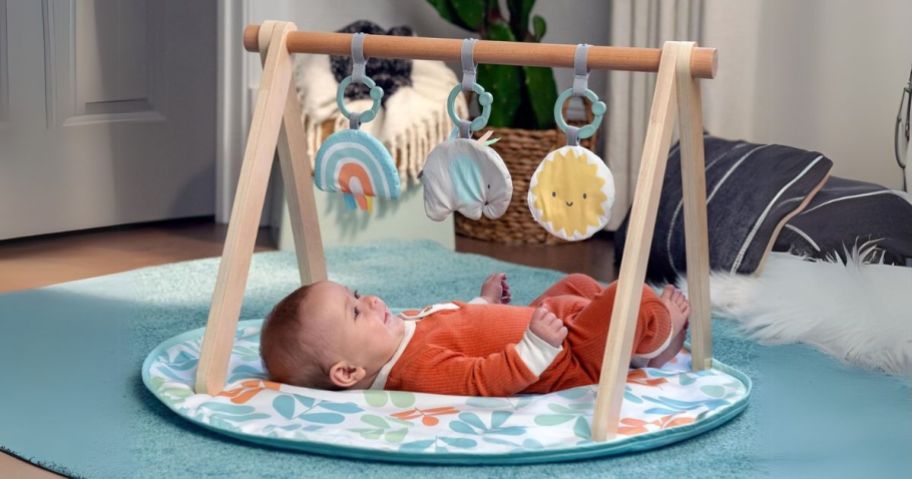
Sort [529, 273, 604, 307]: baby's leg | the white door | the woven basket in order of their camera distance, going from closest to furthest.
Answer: [529, 273, 604, 307]: baby's leg, the white door, the woven basket

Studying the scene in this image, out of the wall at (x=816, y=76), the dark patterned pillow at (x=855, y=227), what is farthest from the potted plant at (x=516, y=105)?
the dark patterned pillow at (x=855, y=227)

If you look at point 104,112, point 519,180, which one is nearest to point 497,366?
point 519,180

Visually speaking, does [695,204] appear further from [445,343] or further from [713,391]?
[445,343]

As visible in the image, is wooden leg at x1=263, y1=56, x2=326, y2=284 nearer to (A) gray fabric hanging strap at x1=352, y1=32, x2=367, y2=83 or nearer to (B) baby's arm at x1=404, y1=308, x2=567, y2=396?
(A) gray fabric hanging strap at x1=352, y1=32, x2=367, y2=83

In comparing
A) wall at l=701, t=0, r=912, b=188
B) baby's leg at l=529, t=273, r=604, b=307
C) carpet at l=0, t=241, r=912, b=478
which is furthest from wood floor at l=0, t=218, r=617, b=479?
baby's leg at l=529, t=273, r=604, b=307

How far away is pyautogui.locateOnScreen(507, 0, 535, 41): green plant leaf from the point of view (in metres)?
2.98

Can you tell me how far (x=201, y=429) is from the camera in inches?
58.1

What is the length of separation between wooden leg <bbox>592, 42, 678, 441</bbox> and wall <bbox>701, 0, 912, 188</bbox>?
52.6 inches

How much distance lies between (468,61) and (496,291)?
1.37ft

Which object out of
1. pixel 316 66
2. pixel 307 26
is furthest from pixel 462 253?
pixel 307 26

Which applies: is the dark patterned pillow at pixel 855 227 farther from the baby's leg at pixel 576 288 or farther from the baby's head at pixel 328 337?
the baby's head at pixel 328 337

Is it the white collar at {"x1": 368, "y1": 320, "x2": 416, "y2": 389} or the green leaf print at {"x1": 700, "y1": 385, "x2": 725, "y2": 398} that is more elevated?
the white collar at {"x1": 368, "y1": 320, "x2": 416, "y2": 389}

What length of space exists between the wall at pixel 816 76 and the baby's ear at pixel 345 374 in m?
1.57

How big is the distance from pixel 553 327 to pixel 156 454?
0.52 metres
